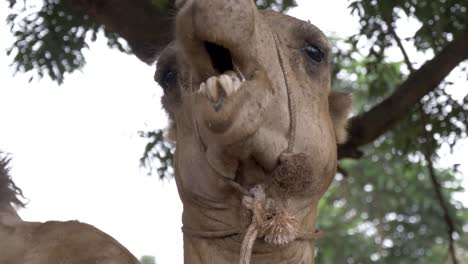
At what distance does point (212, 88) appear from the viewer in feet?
8.50

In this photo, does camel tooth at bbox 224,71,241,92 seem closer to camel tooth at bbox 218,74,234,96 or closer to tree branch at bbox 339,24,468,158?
camel tooth at bbox 218,74,234,96

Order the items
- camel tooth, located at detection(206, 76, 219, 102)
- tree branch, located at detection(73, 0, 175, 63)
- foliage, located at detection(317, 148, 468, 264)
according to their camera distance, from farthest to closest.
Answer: foliage, located at detection(317, 148, 468, 264) → tree branch, located at detection(73, 0, 175, 63) → camel tooth, located at detection(206, 76, 219, 102)

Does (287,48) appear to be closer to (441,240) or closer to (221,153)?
(221,153)

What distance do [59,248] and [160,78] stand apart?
102 centimetres

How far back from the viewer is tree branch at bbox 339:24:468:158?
5634 millimetres

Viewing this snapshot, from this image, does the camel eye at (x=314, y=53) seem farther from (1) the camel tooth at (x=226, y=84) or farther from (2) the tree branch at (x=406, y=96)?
(2) the tree branch at (x=406, y=96)

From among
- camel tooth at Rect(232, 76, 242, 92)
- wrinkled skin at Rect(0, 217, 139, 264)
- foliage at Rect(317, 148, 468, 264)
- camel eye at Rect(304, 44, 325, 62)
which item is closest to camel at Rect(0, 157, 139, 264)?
wrinkled skin at Rect(0, 217, 139, 264)

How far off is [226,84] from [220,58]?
0.27m

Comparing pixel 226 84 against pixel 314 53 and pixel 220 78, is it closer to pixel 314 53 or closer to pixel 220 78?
pixel 220 78

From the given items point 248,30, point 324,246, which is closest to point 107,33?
point 248,30

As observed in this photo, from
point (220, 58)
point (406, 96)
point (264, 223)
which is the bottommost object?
point (264, 223)

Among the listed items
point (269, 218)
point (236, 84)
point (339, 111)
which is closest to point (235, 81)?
point (236, 84)

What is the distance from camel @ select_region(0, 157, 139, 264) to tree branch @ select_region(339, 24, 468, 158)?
238 cm

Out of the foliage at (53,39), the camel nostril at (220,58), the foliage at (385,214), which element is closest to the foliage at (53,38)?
the foliage at (53,39)
